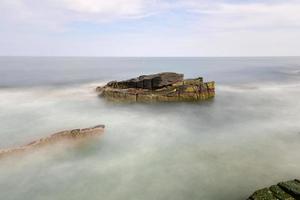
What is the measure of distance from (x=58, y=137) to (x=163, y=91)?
30.4 meters

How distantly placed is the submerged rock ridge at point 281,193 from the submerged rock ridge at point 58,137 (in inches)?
866

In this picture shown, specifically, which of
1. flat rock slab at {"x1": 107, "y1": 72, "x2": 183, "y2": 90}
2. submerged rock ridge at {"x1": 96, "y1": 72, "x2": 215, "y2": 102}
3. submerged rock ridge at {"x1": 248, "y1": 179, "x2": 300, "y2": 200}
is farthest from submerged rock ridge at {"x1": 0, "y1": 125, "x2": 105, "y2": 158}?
flat rock slab at {"x1": 107, "y1": 72, "x2": 183, "y2": 90}

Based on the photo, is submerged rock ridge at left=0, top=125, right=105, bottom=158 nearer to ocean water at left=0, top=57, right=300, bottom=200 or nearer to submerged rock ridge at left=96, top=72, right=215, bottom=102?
ocean water at left=0, top=57, right=300, bottom=200

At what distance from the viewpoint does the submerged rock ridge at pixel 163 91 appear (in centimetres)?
5700

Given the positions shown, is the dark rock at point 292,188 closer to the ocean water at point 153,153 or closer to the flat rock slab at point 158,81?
the ocean water at point 153,153

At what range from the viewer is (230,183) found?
23.6 meters

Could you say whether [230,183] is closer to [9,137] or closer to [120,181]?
[120,181]

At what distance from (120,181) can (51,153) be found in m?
9.86

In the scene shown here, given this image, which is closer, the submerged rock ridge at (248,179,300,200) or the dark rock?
the submerged rock ridge at (248,179,300,200)

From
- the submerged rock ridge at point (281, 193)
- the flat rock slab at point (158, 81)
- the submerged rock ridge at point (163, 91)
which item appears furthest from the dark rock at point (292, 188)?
the flat rock slab at point (158, 81)

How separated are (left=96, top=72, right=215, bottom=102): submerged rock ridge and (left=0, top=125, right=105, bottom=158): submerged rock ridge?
20.2 metres

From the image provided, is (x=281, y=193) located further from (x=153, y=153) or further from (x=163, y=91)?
(x=163, y=91)

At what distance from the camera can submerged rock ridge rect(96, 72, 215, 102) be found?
57000 mm

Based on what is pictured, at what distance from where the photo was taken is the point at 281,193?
2009 centimetres
